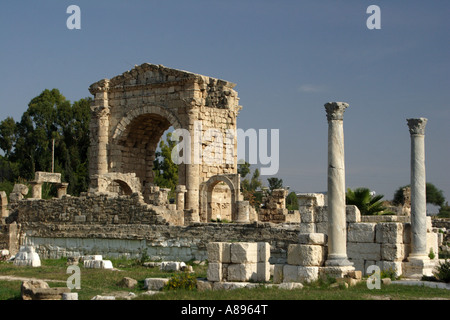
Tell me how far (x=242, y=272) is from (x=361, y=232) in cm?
344

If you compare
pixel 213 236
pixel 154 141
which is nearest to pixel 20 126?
pixel 154 141

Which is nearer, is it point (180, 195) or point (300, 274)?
point (300, 274)

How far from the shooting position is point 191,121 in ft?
95.3

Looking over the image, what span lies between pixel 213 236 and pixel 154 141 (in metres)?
13.0

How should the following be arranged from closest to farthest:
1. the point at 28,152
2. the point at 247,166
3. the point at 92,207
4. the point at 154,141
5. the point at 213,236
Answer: the point at 213,236 < the point at 92,207 < the point at 154,141 < the point at 28,152 < the point at 247,166

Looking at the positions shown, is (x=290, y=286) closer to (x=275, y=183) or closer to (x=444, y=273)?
(x=444, y=273)

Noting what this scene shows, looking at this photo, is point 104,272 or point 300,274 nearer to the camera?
point 300,274

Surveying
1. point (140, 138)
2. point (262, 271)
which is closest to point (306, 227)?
point (262, 271)

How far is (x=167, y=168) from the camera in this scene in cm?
5312

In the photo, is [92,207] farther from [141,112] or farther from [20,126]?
[20,126]

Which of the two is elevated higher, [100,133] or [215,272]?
[100,133]

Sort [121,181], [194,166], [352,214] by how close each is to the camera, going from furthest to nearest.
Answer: [194,166] < [121,181] < [352,214]
